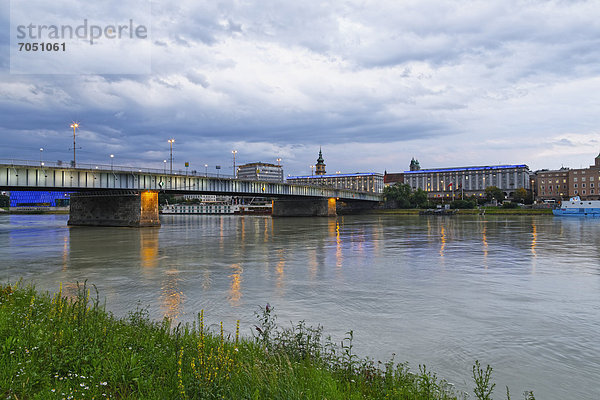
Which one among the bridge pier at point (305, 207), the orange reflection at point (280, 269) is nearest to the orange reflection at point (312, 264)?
the orange reflection at point (280, 269)

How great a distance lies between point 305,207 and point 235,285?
12350cm

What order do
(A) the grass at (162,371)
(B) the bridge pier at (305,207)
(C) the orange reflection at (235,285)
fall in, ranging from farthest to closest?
1. (B) the bridge pier at (305,207)
2. (C) the orange reflection at (235,285)
3. (A) the grass at (162,371)

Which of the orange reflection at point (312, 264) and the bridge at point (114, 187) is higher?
the bridge at point (114, 187)

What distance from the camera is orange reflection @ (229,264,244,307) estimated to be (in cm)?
1634

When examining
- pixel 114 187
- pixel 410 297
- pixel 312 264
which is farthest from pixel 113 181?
pixel 410 297

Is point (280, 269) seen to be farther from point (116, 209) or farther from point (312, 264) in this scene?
point (116, 209)

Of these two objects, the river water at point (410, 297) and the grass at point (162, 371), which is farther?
the river water at point (410, 297)

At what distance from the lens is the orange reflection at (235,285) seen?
53.6 ft

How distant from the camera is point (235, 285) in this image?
64.0ft

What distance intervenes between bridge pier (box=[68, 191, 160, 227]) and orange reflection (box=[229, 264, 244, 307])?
53.1 m

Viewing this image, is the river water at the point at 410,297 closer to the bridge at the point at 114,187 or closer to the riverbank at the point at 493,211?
the bridge at the point at 114,187

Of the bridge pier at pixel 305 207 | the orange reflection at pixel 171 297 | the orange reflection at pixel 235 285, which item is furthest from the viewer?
the bridge pier at pixel 305 207

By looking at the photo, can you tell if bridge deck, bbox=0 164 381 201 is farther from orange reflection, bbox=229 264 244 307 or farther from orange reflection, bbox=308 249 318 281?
orange reflection, bbox=229 264 244 307

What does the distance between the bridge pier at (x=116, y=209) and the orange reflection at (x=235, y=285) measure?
5308cm
